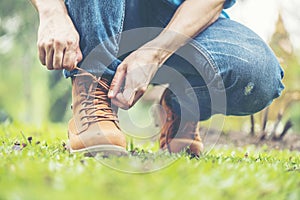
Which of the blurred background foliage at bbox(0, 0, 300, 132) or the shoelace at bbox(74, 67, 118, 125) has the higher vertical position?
the shoelace at bbox(74, 67, 118, 125)

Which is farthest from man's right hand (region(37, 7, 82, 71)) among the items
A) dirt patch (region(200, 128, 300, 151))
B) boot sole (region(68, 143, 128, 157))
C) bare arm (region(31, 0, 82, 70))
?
dirt patch (region(200, 128, 300, 151))

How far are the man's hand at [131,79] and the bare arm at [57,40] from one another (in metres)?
0.14

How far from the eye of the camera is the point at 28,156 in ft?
4.14

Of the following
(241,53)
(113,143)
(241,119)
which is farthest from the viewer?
(241,119)

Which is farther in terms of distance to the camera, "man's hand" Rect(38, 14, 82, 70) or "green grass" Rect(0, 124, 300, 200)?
"man's hand" Rect(38, 14, 82, 70)

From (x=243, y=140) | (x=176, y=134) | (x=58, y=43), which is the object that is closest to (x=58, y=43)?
(x=58, y=43)

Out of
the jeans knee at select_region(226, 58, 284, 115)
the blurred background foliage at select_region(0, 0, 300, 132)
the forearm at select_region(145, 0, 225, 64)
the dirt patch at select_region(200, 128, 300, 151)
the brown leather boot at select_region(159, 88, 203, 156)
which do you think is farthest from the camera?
the blurred background foliage at select_region(0, 0, 300, 132)

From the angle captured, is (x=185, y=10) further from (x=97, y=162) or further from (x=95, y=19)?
(x=97, y=162)

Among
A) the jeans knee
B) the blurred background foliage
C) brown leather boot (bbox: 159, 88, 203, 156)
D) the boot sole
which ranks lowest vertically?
the blurred background foliage

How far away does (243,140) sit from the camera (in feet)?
12.8

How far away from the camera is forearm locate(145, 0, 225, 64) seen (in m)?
1.52

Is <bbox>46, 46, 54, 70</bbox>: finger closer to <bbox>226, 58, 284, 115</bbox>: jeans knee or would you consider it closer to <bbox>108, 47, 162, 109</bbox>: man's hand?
<bbox>108, 47, 162, 109</bbox>: man's hand

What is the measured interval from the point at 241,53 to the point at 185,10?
0.28m

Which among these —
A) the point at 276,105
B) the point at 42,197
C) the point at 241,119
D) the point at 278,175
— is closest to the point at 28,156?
the point at 42,197
